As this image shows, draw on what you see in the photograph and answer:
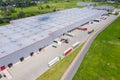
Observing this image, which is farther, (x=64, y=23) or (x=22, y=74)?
(x=64, y=23)

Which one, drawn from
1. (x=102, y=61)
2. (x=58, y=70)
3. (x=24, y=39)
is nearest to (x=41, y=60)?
(x=58, y=70)

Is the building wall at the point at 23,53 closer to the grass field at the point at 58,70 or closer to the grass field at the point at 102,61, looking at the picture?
the grass field at the point at 58,70

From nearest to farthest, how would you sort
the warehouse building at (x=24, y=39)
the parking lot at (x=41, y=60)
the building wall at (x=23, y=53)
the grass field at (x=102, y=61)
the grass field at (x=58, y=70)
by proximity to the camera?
1. the grass field at (x=58, y=70)
2. the grass field at (x=102, y=61)
3. the parking lot at (x=41, y=60)
4. the building wall at (x=23, y=53)
5. the warehouse building at (x=24, y=39)

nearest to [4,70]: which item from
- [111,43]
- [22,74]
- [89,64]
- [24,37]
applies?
[22,74]

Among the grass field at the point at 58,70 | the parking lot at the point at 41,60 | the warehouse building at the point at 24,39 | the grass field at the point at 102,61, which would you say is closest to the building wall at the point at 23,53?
the warehouse building at the point at 24,39

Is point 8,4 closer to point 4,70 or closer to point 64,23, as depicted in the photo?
point 64,23

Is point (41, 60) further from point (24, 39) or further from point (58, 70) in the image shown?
point (24, 39)
